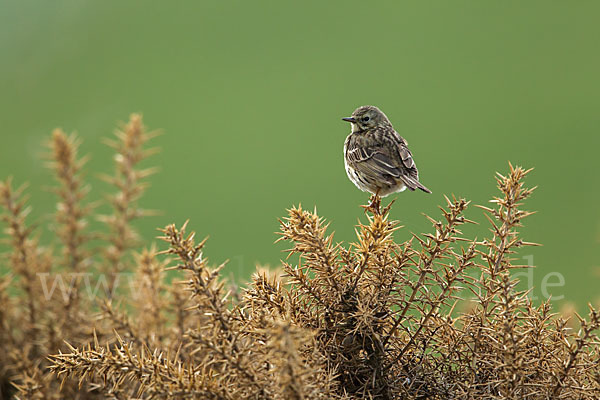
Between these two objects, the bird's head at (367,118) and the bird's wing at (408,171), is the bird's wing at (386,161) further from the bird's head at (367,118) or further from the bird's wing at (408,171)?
the bird's head at (367,118)

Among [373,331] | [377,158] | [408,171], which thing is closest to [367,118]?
[377,158]

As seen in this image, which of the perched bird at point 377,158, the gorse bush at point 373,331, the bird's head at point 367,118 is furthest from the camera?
the bird's head at point 367,118

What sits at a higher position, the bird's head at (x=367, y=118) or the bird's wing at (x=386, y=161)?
the bird's head at (x=367, y=118)

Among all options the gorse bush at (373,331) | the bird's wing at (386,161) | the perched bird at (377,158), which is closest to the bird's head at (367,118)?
the perched bird at (377,158)

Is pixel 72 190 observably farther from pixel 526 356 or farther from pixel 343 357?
pixel 526 356

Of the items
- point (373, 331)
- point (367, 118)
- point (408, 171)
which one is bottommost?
point (373, 331)

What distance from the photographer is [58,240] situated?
107 inches

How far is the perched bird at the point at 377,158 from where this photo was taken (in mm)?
3477

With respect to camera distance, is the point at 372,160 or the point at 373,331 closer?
the point at 373,331

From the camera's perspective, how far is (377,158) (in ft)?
12.2

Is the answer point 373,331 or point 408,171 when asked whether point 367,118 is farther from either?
point 373,331

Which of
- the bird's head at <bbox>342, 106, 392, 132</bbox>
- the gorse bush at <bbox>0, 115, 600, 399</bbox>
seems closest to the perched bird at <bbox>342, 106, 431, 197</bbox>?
the bird's head at <bbox>342, 106, 392, 132</bbox>

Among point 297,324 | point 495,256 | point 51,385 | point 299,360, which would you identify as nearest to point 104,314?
point 51,385

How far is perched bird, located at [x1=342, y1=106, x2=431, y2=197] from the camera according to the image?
3.48 meters
